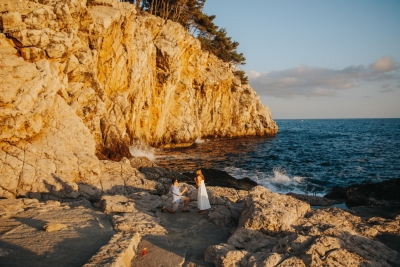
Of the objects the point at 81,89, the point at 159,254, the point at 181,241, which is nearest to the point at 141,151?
the point at 81,89

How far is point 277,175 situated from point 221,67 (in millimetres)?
34407

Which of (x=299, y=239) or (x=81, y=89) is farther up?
(x=81, y=89)

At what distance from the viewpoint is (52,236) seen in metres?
7.22

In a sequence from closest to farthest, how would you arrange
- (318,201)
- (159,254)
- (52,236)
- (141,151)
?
(159,254), (52,236), (318,201), (141,151)

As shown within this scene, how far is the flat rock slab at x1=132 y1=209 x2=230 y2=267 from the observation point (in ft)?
21.2

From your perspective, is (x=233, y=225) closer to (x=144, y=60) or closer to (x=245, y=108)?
(x=144, y=60)

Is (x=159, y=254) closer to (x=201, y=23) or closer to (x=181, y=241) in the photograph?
(x=181, y=241)

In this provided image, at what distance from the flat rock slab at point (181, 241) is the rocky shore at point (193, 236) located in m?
0.03

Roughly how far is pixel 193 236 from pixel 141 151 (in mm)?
25164

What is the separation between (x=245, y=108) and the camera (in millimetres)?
60750

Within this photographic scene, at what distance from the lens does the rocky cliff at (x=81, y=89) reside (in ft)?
42.5

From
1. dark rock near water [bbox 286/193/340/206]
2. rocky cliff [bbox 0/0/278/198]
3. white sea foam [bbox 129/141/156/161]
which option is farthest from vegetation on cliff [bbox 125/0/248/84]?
dark rock near water [bbox 286/193/340/206]

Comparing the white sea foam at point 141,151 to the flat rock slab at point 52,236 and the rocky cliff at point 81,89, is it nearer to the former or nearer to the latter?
the rocky cliff at point 81,89

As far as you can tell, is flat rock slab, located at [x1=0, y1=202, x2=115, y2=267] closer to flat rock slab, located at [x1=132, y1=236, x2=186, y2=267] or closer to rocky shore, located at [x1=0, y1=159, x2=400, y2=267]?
rocky shore, located at [x1=0, y1=159, x2=400, y2=267]
